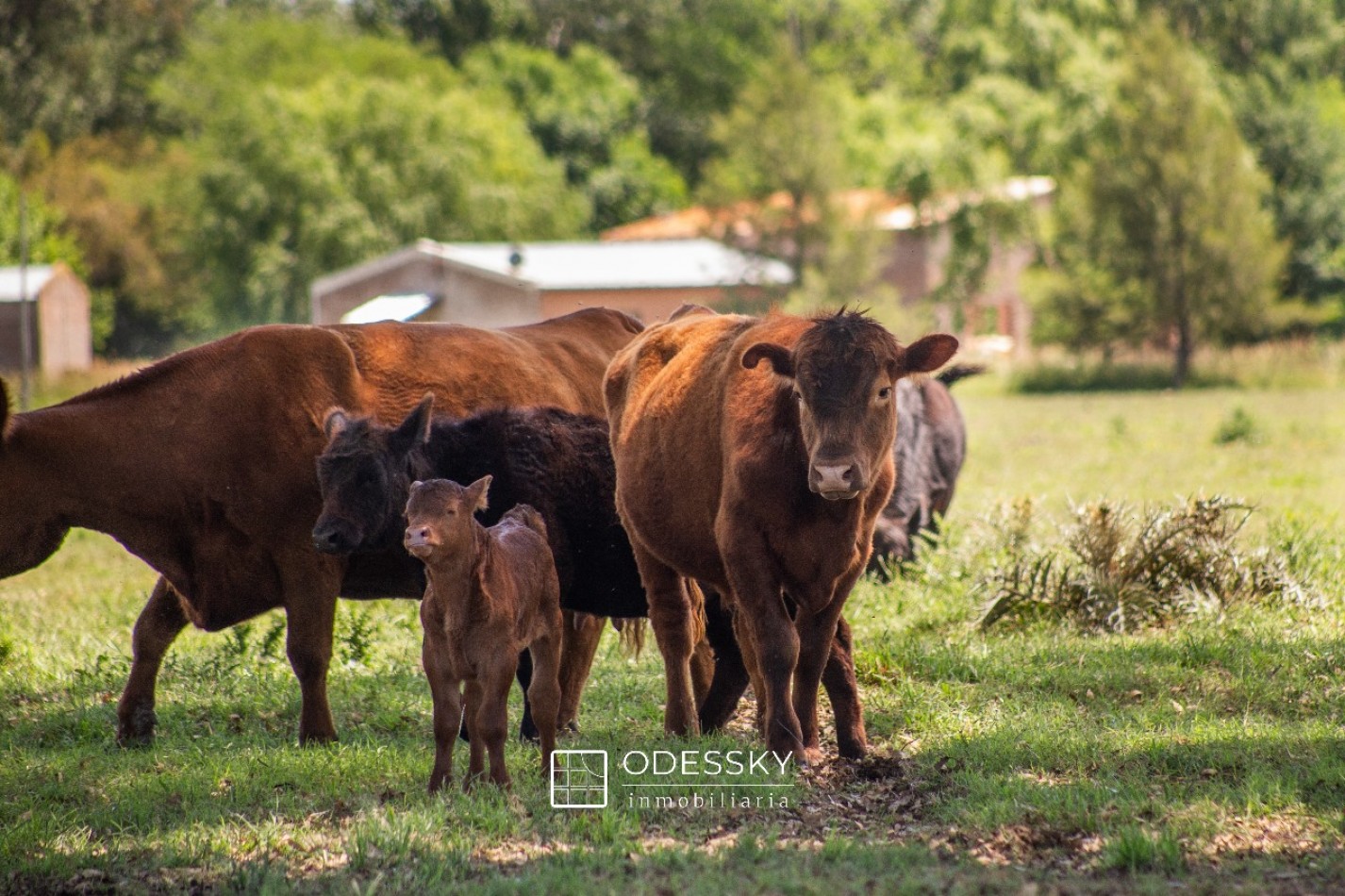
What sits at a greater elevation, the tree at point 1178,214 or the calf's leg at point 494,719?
the tree at point 1178,214

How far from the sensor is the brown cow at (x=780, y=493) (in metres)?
6.58

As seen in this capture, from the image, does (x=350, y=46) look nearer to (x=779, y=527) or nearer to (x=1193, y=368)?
(x=1193, y=368)

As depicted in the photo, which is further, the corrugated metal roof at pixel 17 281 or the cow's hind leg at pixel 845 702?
the corrugated metal roof at pixel 17 281

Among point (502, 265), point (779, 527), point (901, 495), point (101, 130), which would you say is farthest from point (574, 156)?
point (779, 527)

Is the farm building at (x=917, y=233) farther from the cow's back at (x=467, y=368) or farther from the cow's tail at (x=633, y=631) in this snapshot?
the cow's tail at (x=633, y=631)

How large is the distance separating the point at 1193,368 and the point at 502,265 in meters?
17.5

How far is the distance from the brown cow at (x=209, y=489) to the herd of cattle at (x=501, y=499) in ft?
Result: 0.04

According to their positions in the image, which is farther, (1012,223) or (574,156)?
(574,156)

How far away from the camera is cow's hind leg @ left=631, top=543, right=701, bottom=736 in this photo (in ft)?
24.8

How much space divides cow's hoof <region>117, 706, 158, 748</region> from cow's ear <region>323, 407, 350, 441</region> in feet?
5.82

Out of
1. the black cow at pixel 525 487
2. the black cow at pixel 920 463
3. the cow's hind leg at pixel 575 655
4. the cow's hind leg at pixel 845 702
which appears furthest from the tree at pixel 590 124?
the cow's hind leg at pixel 845 702

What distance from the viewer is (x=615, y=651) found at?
1042 cm

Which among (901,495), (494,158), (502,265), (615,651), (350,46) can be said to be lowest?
(615,651)

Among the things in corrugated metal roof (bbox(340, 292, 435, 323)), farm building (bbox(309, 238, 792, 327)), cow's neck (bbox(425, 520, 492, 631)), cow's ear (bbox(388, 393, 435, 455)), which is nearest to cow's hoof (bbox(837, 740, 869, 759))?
cow's neck (bbox(425, 520, 492, 631))
